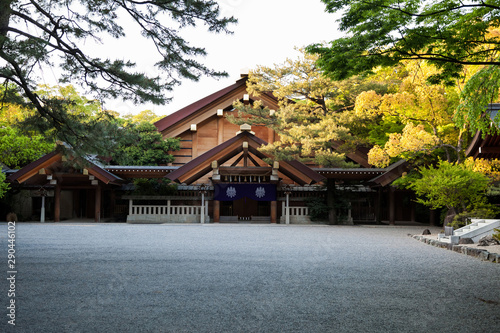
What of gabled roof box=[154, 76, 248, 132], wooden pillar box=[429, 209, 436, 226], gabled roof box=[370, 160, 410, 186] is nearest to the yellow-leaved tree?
gabled roof box=[370, 160, 410, 186]

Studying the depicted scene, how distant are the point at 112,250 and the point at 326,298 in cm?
547

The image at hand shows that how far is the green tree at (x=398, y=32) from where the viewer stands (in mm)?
5984

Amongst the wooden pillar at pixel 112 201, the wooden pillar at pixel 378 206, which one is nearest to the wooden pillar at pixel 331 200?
the wooden pillar at pixel 378 206

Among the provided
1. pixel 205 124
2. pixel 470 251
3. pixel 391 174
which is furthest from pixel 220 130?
pixel 470 251

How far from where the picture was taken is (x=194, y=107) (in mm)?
22188

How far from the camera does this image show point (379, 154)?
596 inches

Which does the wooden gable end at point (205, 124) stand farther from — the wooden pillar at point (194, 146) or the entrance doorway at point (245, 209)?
the entrance doorway at point (245, 209)

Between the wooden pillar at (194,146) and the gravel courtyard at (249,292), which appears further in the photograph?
the wooden pillar at (194,146)

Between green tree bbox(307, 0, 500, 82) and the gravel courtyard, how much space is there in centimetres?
327

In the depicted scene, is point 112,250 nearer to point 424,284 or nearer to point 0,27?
point 0,27

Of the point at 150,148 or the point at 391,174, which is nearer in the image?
the point at 391,174

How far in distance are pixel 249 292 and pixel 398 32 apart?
4459 millimetres

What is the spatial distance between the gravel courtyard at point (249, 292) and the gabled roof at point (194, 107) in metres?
14.2

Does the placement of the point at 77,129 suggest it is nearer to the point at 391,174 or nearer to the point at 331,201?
the point at 331,201
